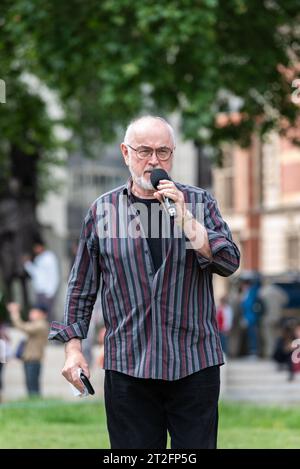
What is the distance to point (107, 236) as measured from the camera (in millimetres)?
5773

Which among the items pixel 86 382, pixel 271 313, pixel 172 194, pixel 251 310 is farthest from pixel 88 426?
pixel 251 310

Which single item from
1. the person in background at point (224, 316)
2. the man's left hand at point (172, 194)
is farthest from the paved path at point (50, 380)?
the man's left hand at point (172, 194)

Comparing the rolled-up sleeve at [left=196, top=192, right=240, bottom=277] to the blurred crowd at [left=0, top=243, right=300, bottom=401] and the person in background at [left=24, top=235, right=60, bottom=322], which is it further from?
the person in background at [left=24, top=235, right=60, bottom=322]

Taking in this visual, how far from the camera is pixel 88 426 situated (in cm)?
1323

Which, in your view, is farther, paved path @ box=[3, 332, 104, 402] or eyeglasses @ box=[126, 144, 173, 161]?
paved path @ box=[3, 332, 104, 402]

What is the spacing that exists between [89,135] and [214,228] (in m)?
39.3

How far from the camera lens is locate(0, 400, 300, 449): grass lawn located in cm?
1145

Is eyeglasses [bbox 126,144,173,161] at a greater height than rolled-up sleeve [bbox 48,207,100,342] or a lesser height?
greater

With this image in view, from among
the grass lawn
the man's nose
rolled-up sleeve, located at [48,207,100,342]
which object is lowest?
the grass lawn

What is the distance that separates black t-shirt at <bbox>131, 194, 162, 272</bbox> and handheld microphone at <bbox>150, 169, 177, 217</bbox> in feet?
0.66

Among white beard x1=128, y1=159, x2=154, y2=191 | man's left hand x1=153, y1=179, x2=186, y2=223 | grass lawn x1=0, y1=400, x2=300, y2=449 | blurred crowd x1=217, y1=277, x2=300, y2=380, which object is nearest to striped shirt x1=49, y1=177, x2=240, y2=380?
white beard x1=128, y1=159, x2=154, y2=191

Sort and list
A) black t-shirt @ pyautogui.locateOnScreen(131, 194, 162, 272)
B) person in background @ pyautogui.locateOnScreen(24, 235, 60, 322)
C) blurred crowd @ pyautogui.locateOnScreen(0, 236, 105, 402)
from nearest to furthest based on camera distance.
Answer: black t-shirt @ pyautogui.locateOnScreen(131, 194, 162, 272)
blurred crowd @ pyautogui.locateOnScreen(0, 236, 105, 402)
person in background @ pyautogui.locateOnScreen(24, 235, 60, 322)

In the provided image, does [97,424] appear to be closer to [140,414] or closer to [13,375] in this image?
[140,414]
